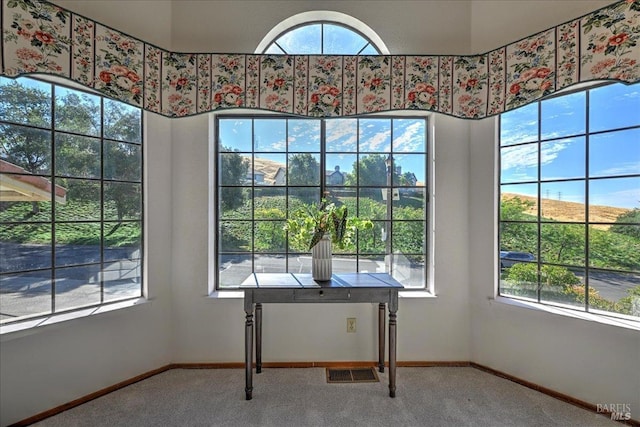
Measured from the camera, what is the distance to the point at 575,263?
2137 mm

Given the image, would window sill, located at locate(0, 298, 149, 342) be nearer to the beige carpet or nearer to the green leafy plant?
the beige carpet

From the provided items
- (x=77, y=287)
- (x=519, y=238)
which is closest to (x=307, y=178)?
(x=519, y=238)

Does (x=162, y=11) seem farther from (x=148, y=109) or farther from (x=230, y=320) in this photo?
(x=230, y=320)

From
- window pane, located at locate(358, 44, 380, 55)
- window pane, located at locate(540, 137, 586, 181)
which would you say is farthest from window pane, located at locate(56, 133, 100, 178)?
window pane, located at locate(540, 137, 586, 181)

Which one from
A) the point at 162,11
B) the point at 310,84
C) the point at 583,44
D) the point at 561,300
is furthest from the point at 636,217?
the point at 162,11

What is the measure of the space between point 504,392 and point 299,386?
1.43 meters

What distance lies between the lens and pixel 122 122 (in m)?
2.31

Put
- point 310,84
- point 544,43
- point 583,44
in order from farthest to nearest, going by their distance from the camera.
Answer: point 310,84
point 544,43
point 583,44

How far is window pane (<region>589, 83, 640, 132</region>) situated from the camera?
191 cm

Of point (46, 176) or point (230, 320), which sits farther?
point (230, 320)

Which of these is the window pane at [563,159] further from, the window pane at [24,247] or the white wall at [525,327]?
the window pane at [24,247]

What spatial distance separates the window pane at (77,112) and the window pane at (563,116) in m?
3.22

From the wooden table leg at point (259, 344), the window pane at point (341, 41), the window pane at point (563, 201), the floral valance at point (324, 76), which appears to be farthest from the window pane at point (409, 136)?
the wooden table leg at point (259, 344)

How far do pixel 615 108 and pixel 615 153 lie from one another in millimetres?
285
